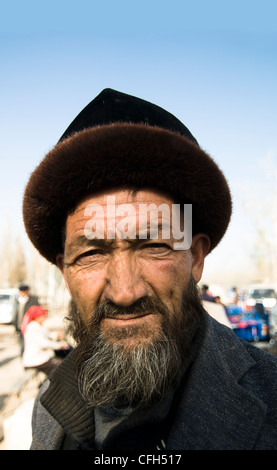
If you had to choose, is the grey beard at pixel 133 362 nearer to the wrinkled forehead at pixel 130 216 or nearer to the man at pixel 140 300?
the man at pixel 140 300

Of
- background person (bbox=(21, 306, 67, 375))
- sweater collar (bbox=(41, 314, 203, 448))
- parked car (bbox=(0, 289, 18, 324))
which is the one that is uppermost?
sweater collar (bbox=(41, 314, 203, 448))

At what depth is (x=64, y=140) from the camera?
5.20 ft

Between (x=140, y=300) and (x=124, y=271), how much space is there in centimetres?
12

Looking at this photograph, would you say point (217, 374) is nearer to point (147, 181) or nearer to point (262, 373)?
point (262, 373)

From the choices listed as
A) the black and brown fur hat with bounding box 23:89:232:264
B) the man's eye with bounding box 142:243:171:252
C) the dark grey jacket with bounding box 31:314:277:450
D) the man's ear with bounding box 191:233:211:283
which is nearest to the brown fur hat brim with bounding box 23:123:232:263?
the black and brown fur hat with bounding box 23:89:232:264

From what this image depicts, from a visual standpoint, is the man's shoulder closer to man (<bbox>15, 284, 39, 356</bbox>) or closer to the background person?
the background person

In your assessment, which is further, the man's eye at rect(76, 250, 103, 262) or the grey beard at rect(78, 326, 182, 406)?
the man's eye at rect(76, 250, 103, 262)

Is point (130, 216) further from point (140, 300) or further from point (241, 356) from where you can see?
point (241, 356)

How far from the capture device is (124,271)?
139 centimetres

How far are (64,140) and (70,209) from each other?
0.98 ft

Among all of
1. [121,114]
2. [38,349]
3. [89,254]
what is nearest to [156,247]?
[89,254]

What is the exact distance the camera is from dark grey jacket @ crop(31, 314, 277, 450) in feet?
4.02
